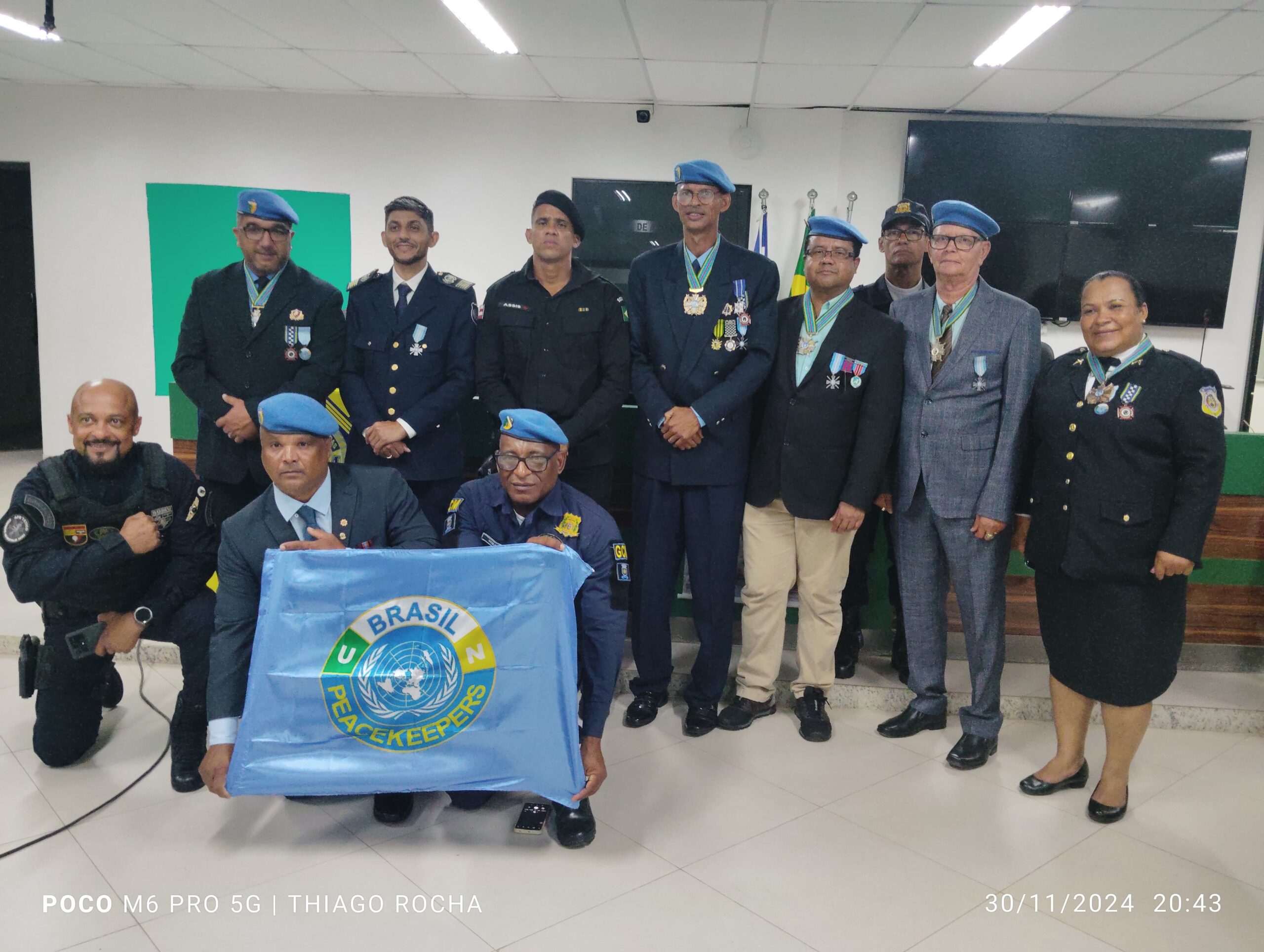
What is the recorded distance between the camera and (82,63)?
578cm

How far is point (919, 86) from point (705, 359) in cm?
397

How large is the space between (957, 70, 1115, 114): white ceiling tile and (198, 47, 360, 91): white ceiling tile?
14.4ft


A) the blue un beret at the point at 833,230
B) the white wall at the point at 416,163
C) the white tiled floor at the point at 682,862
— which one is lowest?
the white tiled floor at the point at 682,862

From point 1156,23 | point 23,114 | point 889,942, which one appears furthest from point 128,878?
point 23,114

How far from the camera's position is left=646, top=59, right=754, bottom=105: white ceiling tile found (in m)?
5.28

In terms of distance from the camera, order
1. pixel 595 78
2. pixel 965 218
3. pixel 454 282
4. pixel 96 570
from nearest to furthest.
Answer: pixel 96 570, pixel 965 218, pixel 454 282, pixel 595 78

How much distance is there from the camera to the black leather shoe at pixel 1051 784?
244cm

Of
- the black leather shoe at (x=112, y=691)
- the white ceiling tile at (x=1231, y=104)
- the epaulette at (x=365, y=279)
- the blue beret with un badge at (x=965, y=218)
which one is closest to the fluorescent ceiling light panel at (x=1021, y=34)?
the white ceiling tile at (x=1231, y=104)

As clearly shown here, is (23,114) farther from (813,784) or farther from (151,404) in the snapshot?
(813,784)

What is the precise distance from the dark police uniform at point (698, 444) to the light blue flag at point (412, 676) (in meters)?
0.87

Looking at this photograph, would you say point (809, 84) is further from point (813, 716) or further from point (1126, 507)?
point (813, 716)

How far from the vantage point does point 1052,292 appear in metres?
6.20

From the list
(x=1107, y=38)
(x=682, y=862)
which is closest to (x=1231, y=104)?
(x=1107, y=38)

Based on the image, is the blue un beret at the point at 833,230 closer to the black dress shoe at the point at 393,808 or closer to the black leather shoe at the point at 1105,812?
the black leather shoe at the point at 1105,812
